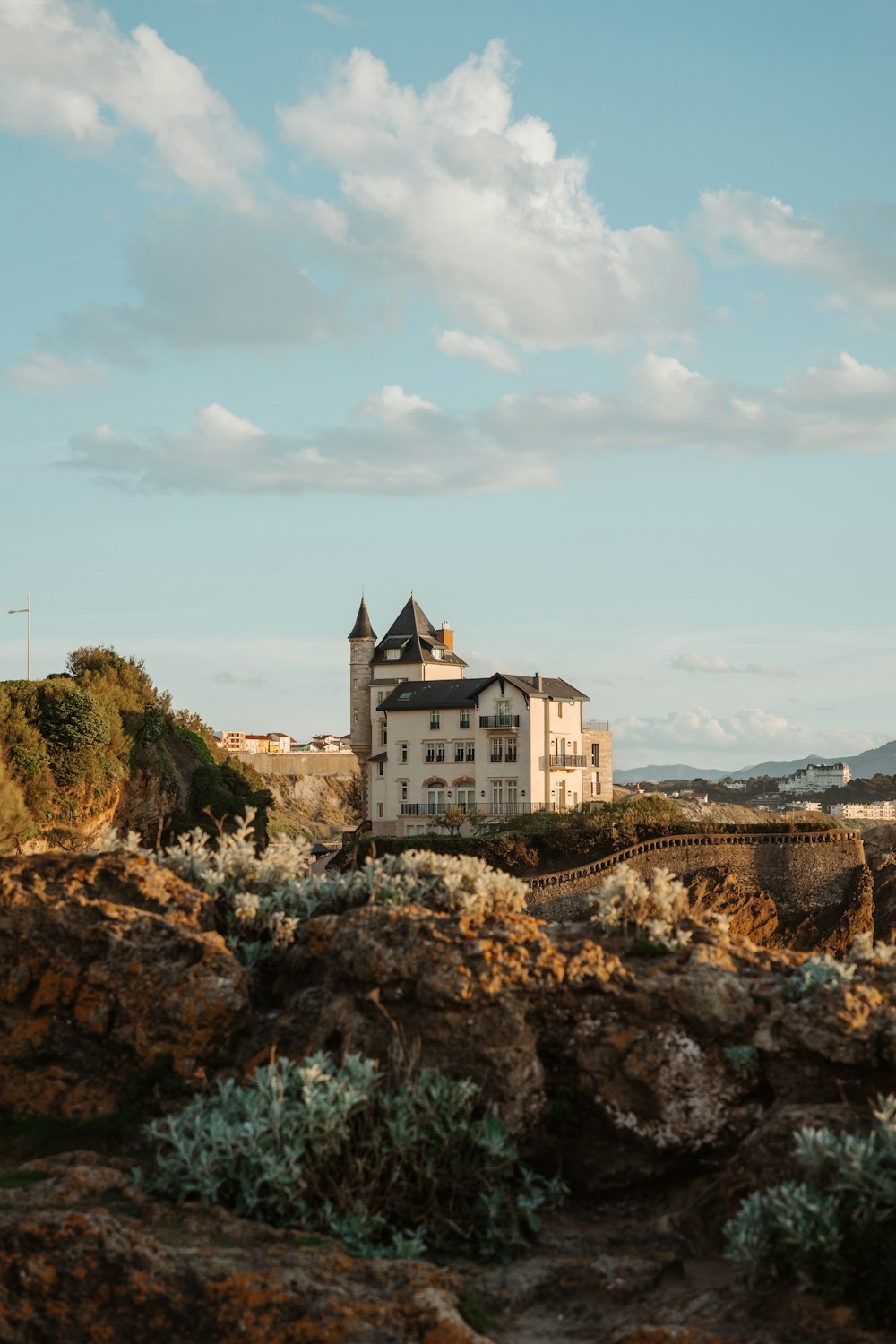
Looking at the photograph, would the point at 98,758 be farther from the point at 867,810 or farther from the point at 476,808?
the point at 867,810

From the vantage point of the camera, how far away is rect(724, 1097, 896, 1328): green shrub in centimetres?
696

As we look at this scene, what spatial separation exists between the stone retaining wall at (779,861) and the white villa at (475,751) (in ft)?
47.3

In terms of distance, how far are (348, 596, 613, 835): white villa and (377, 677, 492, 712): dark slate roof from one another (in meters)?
0.05

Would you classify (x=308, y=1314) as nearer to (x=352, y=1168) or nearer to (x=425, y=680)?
(x=352, y=1168)

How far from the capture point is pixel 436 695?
66688mm

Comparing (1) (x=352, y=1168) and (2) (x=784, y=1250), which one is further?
(1) (x=352, y=1168)

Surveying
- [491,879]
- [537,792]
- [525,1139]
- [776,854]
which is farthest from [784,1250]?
[537,792]

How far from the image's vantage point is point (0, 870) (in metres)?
10.7

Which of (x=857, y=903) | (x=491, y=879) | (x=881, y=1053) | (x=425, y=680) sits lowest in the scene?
(x=857, y=903)

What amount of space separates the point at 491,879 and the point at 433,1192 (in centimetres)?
312

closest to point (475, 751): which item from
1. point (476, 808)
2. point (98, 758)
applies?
point (476, 808)

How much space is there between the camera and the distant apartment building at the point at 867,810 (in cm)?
17450

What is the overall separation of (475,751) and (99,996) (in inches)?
2162

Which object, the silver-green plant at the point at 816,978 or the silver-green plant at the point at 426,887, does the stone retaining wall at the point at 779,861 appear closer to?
the silver-green plant at the point at 426,887
